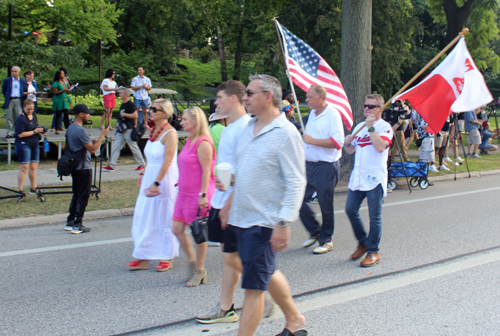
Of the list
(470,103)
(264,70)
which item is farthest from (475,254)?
(264,70)

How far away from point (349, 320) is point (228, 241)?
1.21 meters

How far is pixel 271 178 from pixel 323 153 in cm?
275

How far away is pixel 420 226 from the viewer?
24.7 feet

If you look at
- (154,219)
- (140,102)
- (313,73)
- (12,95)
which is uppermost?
(313,73)

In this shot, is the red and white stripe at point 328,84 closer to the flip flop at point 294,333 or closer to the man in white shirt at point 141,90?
the flip flop at point 294,333

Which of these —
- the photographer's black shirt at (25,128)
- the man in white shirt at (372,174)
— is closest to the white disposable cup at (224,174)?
the man in white shirt at (372,174)

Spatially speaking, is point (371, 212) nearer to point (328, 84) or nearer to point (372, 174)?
point (372, 174)

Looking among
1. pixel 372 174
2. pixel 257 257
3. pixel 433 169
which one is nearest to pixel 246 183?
pixel 257 257

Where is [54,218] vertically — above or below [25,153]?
below

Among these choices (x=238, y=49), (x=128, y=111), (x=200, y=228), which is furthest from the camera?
(x=238, y=49)

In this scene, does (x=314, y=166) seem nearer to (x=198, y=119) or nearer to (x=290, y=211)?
(x=198, y=119)

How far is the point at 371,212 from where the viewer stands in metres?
5.58

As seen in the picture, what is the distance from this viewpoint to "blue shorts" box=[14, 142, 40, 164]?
340 inches

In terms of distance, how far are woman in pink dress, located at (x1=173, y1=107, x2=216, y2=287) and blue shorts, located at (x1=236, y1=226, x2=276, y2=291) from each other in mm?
1569
